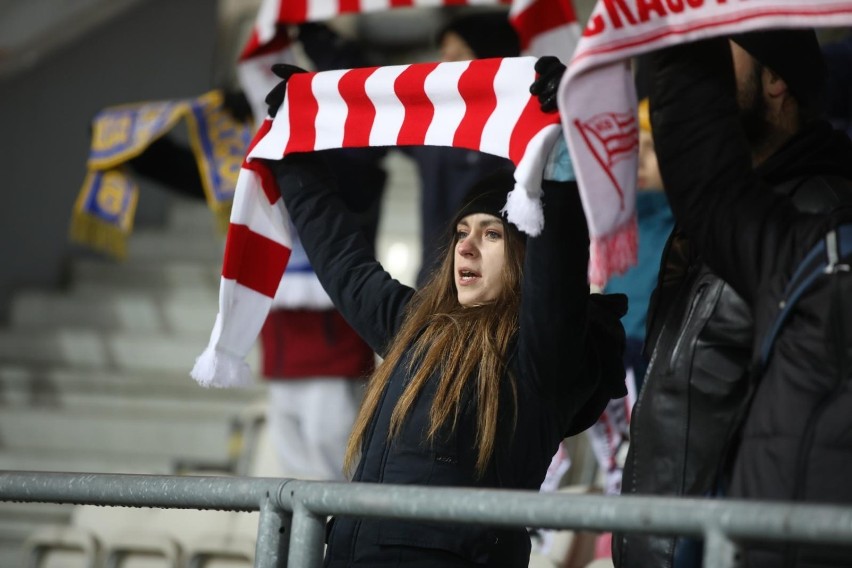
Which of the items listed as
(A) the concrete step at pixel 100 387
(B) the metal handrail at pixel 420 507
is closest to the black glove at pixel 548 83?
(B) the metal handrail at pixel 420 507

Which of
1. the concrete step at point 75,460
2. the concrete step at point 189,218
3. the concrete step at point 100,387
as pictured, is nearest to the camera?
the concrete step at point 75,460

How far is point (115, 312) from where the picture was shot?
640cm

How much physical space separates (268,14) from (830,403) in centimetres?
270

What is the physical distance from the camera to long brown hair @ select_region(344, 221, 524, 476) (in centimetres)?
220

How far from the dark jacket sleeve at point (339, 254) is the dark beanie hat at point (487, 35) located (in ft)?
4.85

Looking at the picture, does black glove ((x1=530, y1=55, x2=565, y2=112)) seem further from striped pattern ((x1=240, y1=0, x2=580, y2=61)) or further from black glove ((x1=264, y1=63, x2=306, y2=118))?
striped pattern ((x1=240, y1=0, x2=580, y2=61))

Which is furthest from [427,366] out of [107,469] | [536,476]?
[107,469]

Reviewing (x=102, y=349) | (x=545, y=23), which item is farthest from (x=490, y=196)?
(x=102, y=349)

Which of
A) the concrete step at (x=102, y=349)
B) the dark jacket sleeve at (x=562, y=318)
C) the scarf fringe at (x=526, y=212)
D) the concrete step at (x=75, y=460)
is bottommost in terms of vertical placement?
the concrete step at (x=75, y=460)

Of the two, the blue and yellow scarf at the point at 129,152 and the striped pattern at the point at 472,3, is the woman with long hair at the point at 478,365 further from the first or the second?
the blue and yellow scarf at the point at 129,152

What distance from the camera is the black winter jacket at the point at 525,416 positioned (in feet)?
6.69

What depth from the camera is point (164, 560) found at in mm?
3988

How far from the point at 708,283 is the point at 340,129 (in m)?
0.89

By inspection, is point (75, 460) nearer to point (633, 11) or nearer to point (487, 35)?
point (487, 35)
